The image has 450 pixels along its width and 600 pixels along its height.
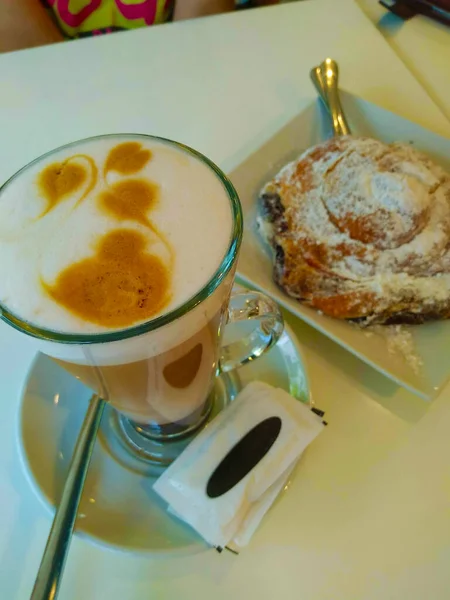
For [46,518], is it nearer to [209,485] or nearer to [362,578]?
[209,485]

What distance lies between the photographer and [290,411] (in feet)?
2.06

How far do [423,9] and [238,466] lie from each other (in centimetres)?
133

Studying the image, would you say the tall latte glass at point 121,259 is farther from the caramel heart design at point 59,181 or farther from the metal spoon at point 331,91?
the metal spoon at point 331,91

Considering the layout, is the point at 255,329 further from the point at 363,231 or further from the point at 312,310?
the point at 363,231

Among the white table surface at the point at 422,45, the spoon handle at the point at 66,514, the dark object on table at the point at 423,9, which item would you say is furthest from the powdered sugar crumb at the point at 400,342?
the dark object on table at the point at 423,9

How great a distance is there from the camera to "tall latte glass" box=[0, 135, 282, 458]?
424 mm

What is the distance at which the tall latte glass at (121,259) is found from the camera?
1.39 feet

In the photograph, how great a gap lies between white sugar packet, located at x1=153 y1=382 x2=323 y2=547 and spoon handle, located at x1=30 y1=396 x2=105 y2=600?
0.10 meters

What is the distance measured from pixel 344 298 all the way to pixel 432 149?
441 mm

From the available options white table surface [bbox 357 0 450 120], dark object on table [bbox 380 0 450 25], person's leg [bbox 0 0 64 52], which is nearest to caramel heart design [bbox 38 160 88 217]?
white table surface [bbox 357 0 450 120]

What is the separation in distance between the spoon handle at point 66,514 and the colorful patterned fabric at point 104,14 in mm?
1258

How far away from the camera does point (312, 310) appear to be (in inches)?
30.3

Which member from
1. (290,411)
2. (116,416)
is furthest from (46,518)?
(290,411)

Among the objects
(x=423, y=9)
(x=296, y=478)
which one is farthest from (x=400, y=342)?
(x=423, y=9)
